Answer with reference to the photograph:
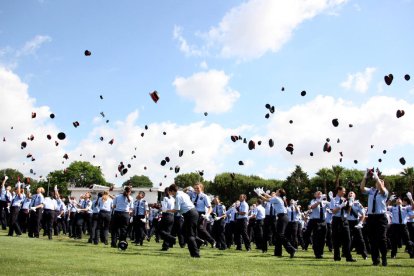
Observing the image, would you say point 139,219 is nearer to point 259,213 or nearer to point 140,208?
point 140,208

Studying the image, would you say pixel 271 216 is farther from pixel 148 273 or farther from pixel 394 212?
pixel 148 273

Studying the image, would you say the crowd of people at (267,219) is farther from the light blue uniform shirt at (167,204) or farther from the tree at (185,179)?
the tree at (185,179)

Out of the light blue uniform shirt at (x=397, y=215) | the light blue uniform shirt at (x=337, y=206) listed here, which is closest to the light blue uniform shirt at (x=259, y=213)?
the light blue uniform shirt at (x=397, y=215)

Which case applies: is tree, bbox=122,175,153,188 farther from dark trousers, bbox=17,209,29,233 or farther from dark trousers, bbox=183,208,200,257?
dark trousers, bbox=183,208,200,257

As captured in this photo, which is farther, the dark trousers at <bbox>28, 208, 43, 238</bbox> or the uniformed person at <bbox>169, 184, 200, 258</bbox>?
the dark trousers at <bbox>28, 208, 43, 238</bbox>

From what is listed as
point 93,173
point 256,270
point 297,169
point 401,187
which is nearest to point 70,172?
point 93,173

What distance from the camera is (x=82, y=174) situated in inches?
5182

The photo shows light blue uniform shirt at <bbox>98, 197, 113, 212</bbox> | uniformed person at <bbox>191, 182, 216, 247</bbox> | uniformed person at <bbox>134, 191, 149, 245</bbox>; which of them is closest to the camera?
uniformed person at <bbox>191, 182, 216, 247</bbox>

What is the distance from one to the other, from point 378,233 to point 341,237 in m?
1.59

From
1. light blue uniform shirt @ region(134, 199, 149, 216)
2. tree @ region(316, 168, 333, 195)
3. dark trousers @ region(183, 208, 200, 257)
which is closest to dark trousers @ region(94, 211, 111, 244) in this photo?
light blue uniform shirt @ region(134, 199, 149, 216)

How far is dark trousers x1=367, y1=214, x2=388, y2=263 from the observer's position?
1294 centimetres

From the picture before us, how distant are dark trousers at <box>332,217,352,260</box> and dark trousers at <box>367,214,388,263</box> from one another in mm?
1142

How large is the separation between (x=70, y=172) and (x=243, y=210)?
113 metres

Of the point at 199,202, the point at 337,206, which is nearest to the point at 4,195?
the point at 199,202
